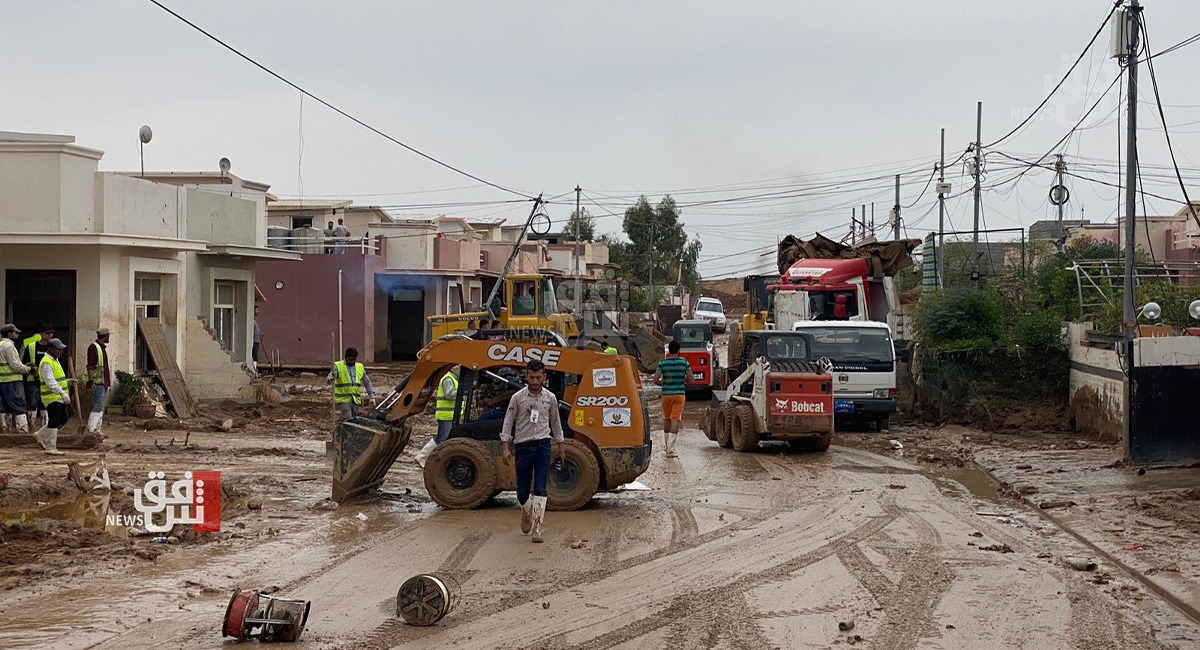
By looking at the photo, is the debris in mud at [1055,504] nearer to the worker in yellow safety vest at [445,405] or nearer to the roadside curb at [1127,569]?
the roadside curb at [1127,569]

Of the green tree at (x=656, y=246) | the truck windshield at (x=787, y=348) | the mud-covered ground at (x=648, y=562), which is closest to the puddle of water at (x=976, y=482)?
the mud-covered ground at (x=648, y=562)

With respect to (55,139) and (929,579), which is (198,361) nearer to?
(55,139)

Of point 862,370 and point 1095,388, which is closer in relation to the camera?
point 1095,388

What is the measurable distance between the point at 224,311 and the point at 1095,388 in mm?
19442

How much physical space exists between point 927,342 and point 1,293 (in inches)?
741

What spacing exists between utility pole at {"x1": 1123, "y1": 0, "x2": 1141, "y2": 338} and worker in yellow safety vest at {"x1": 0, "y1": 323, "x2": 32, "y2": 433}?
16.5 metres

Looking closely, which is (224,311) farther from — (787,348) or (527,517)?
(527,517)

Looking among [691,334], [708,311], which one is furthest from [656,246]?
[691,334]

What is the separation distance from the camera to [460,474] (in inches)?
535

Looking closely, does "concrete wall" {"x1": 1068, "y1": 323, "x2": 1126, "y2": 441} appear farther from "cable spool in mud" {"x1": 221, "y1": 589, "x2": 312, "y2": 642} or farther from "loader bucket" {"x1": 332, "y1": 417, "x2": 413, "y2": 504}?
"cable spool in mud" {"x1": 221, "y1": 589, "x2": 312, "y2": 642}

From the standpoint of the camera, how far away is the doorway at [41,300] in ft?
74.9

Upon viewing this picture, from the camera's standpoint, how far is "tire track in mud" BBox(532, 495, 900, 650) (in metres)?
7.87

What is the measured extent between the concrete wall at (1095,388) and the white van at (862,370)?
11.3ft

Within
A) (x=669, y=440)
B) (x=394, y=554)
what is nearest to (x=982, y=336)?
(x=669, y=440)
